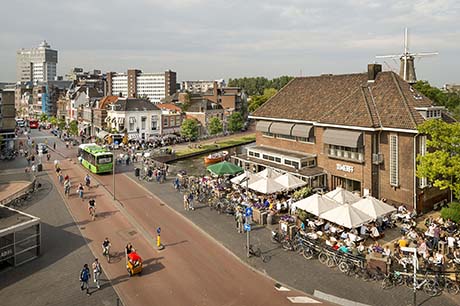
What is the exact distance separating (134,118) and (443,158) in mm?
67277

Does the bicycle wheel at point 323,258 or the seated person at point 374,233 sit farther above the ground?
the seated person at point 374,233

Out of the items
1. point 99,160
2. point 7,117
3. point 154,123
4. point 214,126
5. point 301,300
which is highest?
point 7,117

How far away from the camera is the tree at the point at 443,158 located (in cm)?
2669

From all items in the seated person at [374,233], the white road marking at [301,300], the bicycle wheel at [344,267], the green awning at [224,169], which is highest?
the green awning at [224,169]

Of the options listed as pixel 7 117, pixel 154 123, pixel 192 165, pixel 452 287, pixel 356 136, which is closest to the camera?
pixel 452 287

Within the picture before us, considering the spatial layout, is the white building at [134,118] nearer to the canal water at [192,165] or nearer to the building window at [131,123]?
the building window at [131,123]

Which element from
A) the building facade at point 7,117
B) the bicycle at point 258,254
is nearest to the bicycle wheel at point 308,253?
the bicycle at point 258,254

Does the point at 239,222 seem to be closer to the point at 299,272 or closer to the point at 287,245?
the point at 287,245

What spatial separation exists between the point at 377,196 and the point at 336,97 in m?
12.8

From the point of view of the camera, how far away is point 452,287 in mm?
19438

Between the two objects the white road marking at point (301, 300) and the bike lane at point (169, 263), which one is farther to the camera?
the bike lane at point (169, 263)

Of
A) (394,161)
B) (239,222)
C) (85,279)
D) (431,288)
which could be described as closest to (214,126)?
(394,161)

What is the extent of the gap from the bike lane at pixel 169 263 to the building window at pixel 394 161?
686 inches

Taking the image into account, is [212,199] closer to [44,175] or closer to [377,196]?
[377,196]
